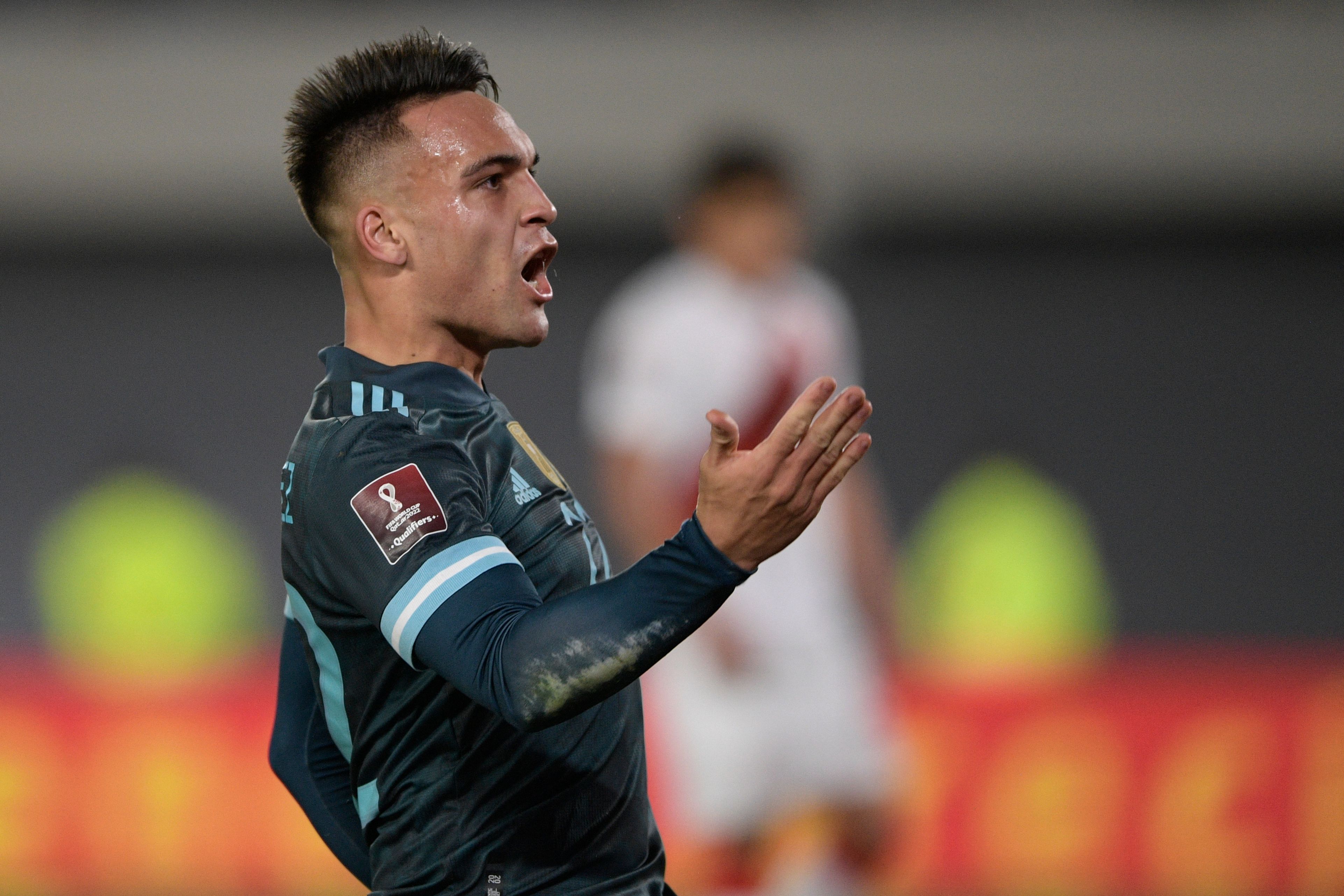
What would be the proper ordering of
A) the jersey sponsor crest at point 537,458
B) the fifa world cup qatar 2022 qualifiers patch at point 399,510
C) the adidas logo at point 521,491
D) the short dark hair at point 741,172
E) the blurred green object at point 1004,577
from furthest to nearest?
the blurred green object at point 1004,577
the short dark hair at point 741,172
the jersey sponsor crest at point 537,458
the adidas logo at point 521,491
the fifa world cup qatar 2022 qualifiers patch at point 399,510

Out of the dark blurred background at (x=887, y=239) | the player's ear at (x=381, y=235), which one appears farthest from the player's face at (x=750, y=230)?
the dark blurred background at (x=887, y=239)

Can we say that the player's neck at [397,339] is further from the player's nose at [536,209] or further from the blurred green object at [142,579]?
the blurred green object at [142,579]

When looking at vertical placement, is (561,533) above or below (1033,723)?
above

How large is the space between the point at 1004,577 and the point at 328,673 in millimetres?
8021

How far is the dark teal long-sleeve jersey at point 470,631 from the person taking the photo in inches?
68.0

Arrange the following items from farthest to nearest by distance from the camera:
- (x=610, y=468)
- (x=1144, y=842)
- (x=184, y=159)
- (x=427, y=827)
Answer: (x=184, y=159) < (x=1144, y=842) < (x=610, y=468) < (x=427, y=827)

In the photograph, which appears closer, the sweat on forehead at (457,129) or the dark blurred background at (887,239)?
the sweat on forehead at (457,129)

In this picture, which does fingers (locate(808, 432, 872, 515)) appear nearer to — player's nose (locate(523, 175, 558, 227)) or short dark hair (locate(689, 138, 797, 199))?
player's nose (locate(523, 175, 558, 227))

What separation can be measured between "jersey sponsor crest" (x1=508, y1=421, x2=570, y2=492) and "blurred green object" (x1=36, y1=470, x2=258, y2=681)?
8.12 meters

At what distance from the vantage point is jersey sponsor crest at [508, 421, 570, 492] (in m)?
2.14

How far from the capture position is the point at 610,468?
14.7 feet

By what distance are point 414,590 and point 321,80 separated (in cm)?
76

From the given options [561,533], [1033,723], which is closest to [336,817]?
[561,533]

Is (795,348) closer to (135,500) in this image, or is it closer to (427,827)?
(427,827)
